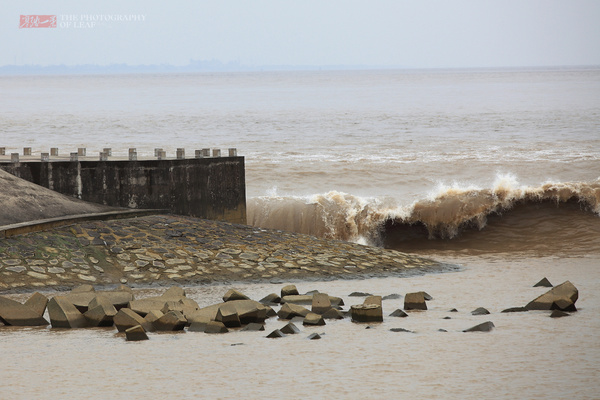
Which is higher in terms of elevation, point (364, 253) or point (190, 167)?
point (190, 167)

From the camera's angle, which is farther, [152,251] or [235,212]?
[235,212]

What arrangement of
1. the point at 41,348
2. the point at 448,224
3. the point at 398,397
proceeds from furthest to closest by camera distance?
the point at 448,224 < the point at 41,348 < the point at 398,397

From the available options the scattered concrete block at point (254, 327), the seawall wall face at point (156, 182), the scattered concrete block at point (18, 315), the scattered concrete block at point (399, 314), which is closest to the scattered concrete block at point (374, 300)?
the scattered concrete block at point (399, 314)

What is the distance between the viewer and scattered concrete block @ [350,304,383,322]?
420 inches

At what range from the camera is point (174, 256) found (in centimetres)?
1423

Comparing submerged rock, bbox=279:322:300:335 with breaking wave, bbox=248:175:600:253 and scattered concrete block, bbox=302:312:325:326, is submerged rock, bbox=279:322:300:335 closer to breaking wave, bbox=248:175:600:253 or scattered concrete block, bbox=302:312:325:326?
scattered concrete block, bbox=302:312:325:326

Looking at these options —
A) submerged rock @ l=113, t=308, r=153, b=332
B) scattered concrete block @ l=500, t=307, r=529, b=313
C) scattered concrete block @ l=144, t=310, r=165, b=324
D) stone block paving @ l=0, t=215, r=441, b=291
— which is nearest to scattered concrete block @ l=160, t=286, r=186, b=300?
scattered concrete block @ l=144, t=310, r=165, b=324

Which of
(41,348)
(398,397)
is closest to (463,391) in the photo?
(398,397)

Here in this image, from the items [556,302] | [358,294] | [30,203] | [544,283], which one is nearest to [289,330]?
[358,294]

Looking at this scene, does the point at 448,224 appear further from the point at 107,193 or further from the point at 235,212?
the point at 107,193

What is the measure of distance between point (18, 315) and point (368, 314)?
4056mm

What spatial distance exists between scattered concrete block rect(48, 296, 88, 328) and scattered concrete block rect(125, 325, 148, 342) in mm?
956

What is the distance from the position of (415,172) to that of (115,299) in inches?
874

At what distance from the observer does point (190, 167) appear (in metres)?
17.2
